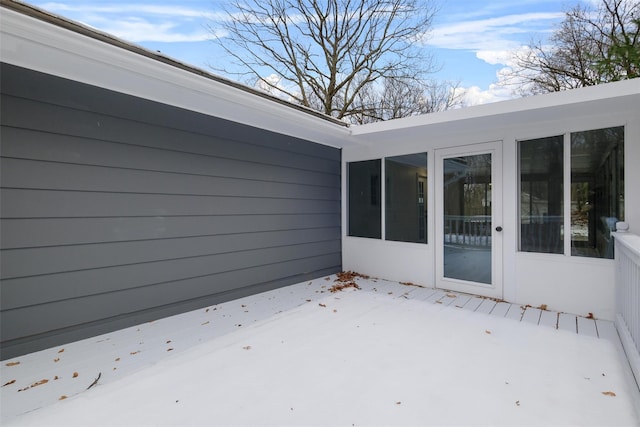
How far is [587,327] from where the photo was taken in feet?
10.6

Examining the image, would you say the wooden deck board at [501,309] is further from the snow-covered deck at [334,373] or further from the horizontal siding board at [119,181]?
the horizontal siding board at [119,181]

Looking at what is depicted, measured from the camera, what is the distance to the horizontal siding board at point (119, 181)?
8.42 ft

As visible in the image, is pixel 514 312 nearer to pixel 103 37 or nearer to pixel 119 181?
pixel 119 181

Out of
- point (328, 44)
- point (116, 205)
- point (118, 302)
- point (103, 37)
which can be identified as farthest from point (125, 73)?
point (328, 44)

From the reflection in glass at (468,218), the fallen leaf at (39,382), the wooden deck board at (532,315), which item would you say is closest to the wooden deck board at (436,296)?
the reflection in glass at (468,218)

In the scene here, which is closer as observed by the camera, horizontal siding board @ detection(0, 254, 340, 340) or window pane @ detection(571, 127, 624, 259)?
horizontal siding board @ detection(0, 254, 340, 340)

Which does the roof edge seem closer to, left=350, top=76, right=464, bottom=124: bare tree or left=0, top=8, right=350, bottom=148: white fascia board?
left=0, top=8, right=350, bottom=148: white fascia board

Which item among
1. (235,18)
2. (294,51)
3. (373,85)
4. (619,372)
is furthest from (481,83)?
(619,372)

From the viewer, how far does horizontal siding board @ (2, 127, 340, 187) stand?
258 centimetres

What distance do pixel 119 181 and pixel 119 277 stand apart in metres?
0.92

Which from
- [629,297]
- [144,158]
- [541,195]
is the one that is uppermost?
[144,158]

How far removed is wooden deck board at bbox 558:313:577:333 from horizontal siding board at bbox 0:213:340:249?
3518mm

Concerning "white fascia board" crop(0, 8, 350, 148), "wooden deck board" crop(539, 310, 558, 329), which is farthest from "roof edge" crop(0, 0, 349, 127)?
"wooden deck board" crop(539, 310, 558, 329)

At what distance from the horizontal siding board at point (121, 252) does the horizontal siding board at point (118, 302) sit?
290 mm
